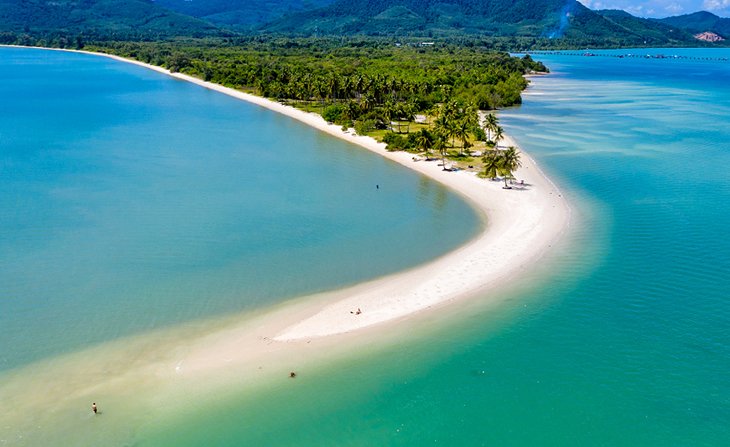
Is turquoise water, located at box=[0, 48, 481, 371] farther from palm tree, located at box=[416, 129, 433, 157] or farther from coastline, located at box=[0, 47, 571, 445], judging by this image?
palm tree, located at box=[416, 129, 433, 157]

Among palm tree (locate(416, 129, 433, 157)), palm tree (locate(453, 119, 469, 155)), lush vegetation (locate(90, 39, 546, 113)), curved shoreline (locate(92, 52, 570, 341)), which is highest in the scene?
lush vegetation (locate(90, 39, 546, 113))

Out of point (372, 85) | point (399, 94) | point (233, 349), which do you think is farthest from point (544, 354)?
point (399, 94)

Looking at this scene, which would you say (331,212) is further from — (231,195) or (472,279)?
(472,279)

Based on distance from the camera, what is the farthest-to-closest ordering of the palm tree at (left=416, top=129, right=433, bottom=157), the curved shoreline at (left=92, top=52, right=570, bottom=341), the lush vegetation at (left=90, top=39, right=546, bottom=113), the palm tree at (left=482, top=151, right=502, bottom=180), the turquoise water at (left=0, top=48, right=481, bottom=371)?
1. the lush vegetation at (left=90, top=39, right=546, bottom=113)
2. the palm tree at (left=416, top=129, right=433, bottom=157)
3. the palm tree at (left=482, top=151, right=502, bottom=180)
4. the turquoise water at (left=0, top=48, right=481, bottom=371)
5. the curved shoreline at (left=92, top=52, right=570, bottom=341)

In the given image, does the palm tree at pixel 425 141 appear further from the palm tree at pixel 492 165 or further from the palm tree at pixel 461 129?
the palm tree at pixel 492 165

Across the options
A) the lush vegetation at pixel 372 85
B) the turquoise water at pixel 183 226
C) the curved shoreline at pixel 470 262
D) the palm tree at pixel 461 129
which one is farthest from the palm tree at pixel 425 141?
the lush vegetation at pixel 372 85

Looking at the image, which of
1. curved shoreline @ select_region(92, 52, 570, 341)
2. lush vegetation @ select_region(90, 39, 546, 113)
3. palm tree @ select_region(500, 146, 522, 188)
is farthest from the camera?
lush vegetation @ select_region(90, 39, 546, 113)

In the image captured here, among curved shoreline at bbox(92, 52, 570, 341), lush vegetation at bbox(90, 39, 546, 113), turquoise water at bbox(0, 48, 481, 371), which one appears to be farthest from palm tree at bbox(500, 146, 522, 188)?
lush vegetation at bbox(90, 39, 546, 113)
